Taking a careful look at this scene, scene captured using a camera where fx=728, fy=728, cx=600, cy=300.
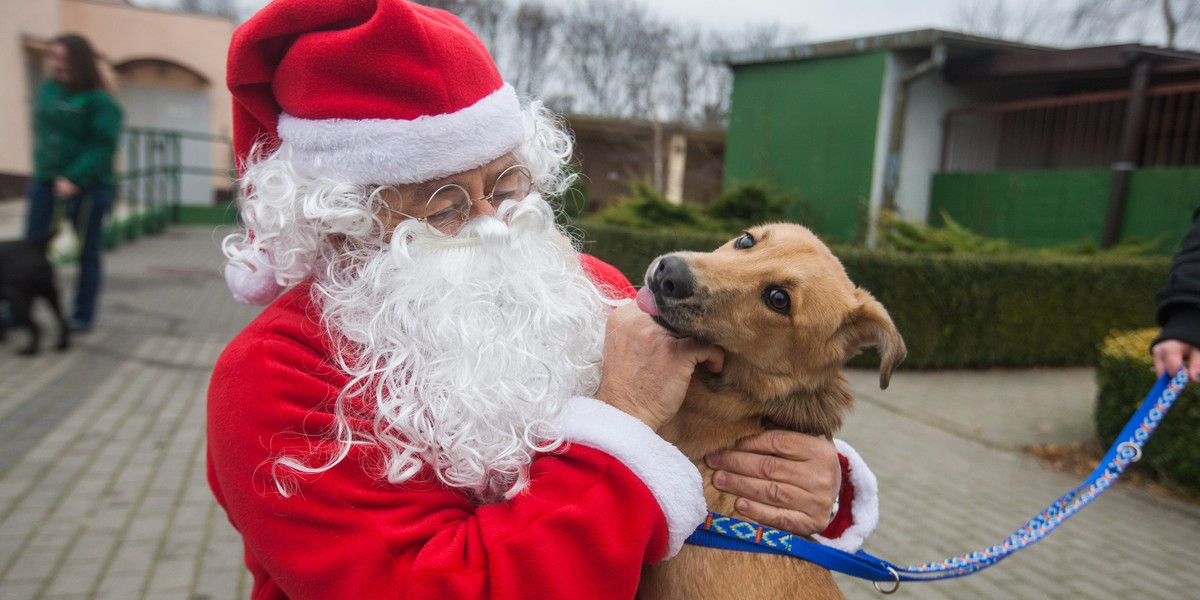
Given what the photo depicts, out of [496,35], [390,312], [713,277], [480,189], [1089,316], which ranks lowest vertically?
[1089,316]

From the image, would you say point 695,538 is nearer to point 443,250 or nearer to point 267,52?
point 443,250

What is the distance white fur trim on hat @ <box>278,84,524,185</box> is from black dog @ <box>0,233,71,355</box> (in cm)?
625

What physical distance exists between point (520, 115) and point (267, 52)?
581 mm

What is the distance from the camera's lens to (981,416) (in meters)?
7.19

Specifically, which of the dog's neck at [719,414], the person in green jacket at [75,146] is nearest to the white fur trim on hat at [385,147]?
the dog's neck at [719,414]

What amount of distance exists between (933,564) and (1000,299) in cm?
780

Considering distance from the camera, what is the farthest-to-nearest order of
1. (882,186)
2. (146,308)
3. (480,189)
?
(882,186)
(146,308)
(480,189)

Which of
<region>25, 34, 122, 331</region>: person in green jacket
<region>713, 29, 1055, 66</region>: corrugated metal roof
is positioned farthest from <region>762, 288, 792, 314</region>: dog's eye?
<region>713, 29, 1055, 66</region>: corrugated metal roof

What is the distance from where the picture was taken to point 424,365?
1525mm

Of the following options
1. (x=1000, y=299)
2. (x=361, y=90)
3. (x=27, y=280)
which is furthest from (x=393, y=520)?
(x=1000, y=299)

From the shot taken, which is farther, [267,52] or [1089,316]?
[1089,316]

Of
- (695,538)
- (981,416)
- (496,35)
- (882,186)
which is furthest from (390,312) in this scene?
(496,35)

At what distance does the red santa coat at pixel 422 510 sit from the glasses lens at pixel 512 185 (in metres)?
0.58

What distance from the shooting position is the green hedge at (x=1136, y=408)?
5023 mm
